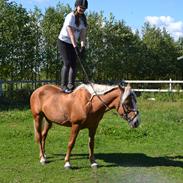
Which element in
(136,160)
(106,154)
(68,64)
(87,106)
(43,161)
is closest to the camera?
(87,106)

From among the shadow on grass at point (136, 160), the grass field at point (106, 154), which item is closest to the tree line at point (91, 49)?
the grass field at point (106, 154)

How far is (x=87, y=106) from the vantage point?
7992mm

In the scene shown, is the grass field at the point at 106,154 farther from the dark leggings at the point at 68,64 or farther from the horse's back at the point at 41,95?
the dark leggings at the point at 68,64

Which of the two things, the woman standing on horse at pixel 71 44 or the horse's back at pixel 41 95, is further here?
the horse's back at pixel 41 95

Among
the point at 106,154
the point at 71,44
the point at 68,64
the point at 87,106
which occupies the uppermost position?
the point at 71,44

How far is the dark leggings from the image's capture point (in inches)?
342

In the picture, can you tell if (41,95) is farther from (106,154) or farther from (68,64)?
(106,154)

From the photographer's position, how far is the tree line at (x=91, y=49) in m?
24.8

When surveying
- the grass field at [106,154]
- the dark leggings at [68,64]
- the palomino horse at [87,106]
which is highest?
the dark leggings at [68,64]

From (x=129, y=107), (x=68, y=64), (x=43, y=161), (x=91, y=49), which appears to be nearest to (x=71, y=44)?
(x=68, y=64)

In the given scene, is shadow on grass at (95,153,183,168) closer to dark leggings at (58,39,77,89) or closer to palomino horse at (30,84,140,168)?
palomino horse at (30,84,140,168)

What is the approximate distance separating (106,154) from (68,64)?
2.15 metres

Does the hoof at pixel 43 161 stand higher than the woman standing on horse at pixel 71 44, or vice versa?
the woman standing on horse at pixel 71 44

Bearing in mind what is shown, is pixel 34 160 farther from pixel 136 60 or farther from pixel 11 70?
pixel 136 60
